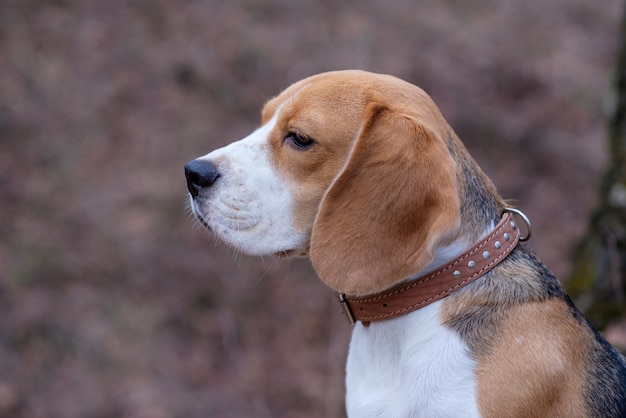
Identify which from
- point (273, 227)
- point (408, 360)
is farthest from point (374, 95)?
point (408, 360)

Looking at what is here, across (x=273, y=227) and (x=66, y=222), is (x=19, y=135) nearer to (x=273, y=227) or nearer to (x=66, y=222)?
(x=66, y=222)

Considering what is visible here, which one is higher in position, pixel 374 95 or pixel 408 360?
pixel 374 95

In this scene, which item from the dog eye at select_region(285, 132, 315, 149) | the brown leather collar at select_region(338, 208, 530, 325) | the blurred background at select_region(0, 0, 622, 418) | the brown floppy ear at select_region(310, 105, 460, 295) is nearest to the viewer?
the brown floppy ear at select_region(310, 105, 460, 295)

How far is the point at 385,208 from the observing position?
9.50 ft

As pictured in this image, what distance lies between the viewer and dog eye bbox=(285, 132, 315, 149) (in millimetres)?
3150

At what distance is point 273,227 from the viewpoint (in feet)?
10.3

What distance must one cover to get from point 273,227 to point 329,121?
515 mm

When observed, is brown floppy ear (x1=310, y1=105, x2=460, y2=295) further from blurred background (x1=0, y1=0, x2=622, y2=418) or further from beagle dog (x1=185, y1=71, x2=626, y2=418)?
blurred background (x1=0, y1=0, x2=622, y2=418)

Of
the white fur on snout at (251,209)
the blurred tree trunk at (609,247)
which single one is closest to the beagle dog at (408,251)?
the white fur on snout at (251,209)

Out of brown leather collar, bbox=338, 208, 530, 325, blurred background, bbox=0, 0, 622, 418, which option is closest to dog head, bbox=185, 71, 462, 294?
brown leather collar, bbox=338, 208, 530, 325

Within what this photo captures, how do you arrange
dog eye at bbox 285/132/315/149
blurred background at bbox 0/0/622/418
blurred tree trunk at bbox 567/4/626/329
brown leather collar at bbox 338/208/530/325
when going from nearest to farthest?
1. brown leather collar at bbox 338/208/530/325
2. dog eye at bbox 285/132/315/149
3. blurred tree trunk at bbox 567/4/626/329
4. blurred background at bbox 0/0/622/418

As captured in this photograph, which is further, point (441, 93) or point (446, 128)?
point (441, 93)

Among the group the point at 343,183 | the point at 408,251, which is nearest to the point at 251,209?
the point at 343,183

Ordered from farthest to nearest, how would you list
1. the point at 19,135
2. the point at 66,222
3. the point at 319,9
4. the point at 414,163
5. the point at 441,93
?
the point at 319,9 < the point at 441,93 < the point at 19,135 < the point at 66,222 < the point at 414,163
